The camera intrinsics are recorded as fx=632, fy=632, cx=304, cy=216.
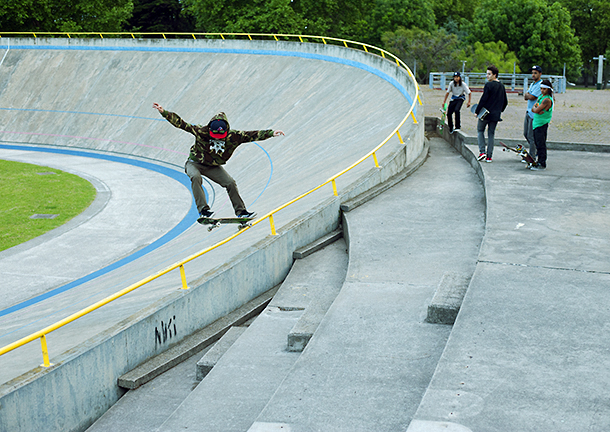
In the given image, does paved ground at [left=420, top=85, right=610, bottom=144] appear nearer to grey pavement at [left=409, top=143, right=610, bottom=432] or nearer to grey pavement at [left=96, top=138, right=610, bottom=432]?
grey pavement at [left=96, top=138, right=610, bottom=432]

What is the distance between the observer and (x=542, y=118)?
35.3ft

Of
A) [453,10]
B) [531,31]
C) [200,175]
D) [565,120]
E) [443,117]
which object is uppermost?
[453,10]

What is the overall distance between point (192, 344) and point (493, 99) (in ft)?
23.9

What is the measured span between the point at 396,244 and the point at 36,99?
2815 cm

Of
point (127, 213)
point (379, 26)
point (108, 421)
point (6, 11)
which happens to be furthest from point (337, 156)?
point (379, 26)

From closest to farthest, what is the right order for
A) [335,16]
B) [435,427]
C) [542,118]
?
[435,427] → [542,118] → [335,16]

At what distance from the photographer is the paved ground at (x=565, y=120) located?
14.5m

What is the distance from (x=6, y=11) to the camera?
42.9 meters

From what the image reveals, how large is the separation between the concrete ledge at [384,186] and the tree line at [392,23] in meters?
30.2

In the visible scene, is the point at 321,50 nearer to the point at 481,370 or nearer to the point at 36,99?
the point at 36,99

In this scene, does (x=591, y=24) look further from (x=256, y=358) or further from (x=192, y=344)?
(x=256, y=358)

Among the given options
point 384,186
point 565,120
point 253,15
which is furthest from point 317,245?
point 253,15

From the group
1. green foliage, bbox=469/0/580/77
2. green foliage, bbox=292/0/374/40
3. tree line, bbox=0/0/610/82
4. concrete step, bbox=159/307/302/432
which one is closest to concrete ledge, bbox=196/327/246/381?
concrete step, bbox=159/307/302/432

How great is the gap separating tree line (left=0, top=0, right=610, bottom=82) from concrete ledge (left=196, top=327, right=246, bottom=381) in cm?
3754
